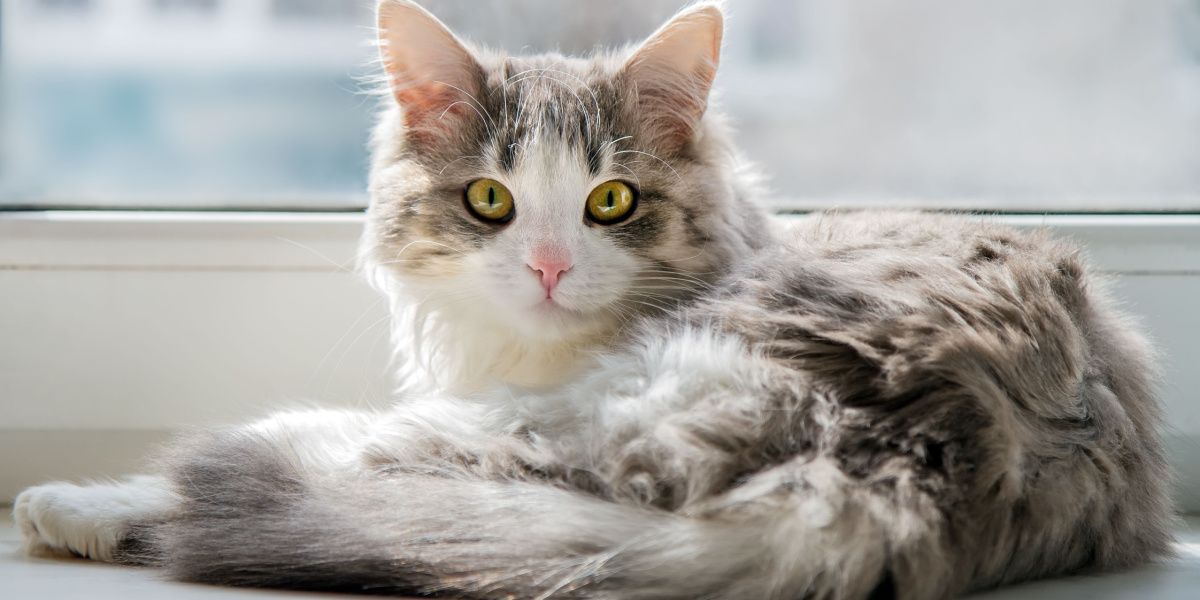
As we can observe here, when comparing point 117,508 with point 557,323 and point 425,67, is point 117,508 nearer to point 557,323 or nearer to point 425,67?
point 557,323

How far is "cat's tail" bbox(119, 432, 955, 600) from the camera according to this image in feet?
3.03

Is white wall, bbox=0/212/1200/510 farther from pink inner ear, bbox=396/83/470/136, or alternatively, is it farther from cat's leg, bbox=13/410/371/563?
cat's leg, bbox=13/410/371/563

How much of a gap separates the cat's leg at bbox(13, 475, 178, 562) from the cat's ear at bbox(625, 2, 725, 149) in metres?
0.79

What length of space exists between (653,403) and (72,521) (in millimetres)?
692

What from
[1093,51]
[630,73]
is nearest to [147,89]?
[630,73]

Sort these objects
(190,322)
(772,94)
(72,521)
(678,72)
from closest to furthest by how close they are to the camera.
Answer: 1. (72,521)
2. (678,72)
3. (190,322)
4. (772,94)

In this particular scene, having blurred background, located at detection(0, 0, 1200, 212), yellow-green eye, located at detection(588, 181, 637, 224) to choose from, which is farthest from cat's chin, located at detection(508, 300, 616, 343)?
blurred background, located at detection(0, 0, 1200, 212)

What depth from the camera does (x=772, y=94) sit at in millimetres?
1999

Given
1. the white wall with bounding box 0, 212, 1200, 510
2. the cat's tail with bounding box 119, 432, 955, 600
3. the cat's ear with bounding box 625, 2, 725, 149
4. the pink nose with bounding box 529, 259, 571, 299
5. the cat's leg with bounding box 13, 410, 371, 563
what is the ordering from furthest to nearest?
the white wall with bounding box 0, 212, 1200, 510 < the cat's ear with bounding box 625, 2, 725, 149 < the pink nose with bounding box 529, 259, 571, 299 < the cat's leg with bounding box 13, 410, 371, 563 < the cat's tail with bounding box 119, 432, 955, 600

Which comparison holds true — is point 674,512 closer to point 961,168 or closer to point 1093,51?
point 961,168

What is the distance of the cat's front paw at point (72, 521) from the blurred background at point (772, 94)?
2.47ft

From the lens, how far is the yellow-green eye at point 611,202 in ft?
4.64

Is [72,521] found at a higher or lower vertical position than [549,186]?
lower

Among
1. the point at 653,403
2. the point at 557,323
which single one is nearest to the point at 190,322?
the point at 557,323
